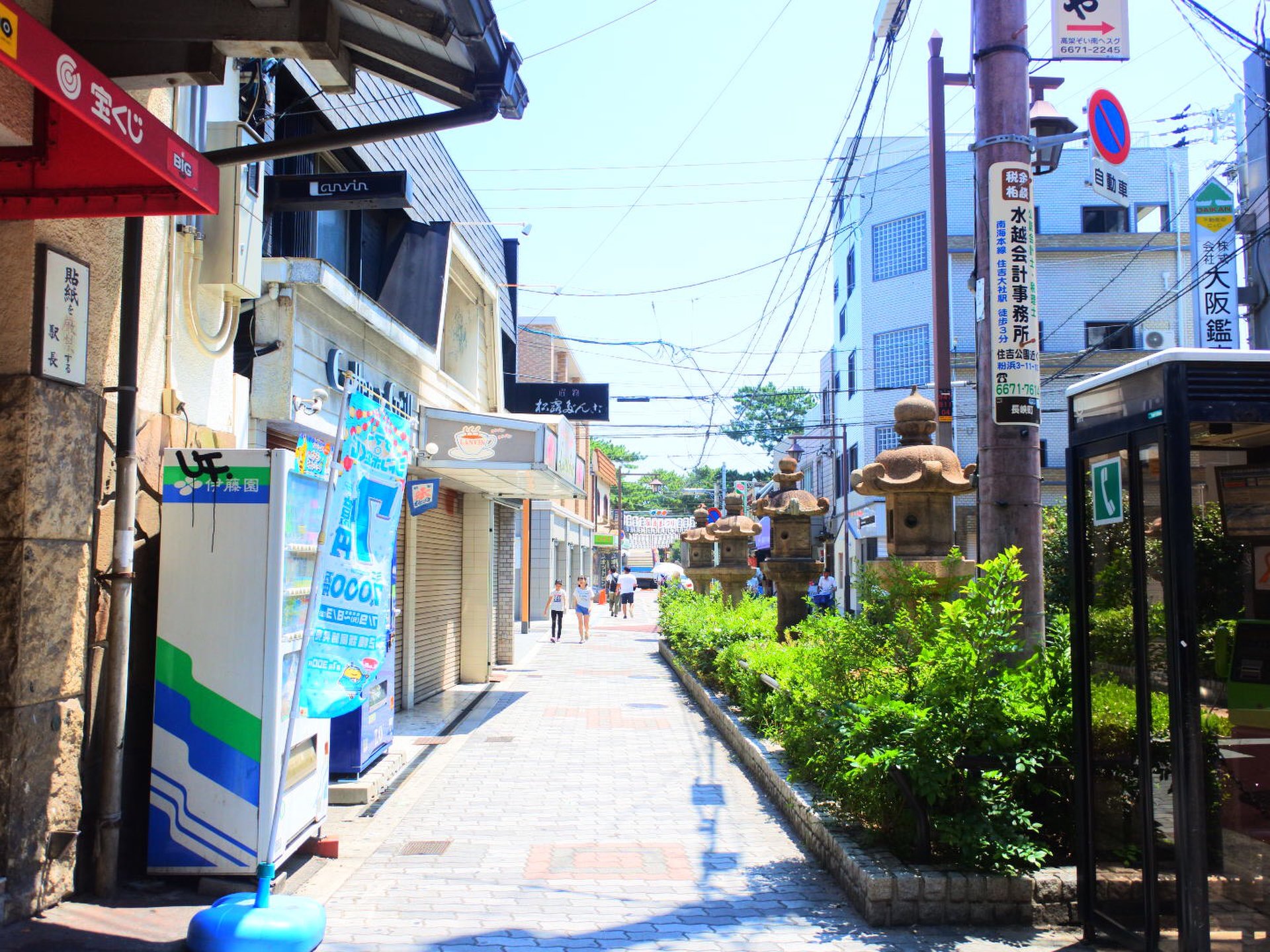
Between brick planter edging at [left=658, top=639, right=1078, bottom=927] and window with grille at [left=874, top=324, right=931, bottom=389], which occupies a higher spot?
window with grille at [left=874, top=324, right=931, bottom=389]

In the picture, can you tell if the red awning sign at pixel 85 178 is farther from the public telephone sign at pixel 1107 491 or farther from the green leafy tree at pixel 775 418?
the green leafy tree at pixel 775 418

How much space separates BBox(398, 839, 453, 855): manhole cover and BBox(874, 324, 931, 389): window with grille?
2618cm

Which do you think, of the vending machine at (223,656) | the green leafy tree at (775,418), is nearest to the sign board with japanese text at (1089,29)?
the vending machine at (223,656)

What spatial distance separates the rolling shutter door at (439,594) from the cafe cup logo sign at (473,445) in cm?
128

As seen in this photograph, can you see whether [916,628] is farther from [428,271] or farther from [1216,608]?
[428,271]

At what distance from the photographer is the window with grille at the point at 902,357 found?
1251 inches

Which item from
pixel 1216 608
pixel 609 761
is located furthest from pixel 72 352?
pixel 609 761

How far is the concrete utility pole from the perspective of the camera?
20.3 ft

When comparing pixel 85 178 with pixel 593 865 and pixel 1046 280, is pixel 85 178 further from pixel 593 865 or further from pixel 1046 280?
pixel 1046 280

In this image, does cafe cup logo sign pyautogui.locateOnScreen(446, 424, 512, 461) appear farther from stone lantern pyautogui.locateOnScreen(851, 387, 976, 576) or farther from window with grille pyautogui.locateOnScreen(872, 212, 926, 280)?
window with grille pyautogui.locateOnScreen(872, 212, 926, 280)

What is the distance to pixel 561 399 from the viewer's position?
59.2 ft

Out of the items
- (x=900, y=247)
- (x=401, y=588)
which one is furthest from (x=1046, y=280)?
(x=401, y=588)

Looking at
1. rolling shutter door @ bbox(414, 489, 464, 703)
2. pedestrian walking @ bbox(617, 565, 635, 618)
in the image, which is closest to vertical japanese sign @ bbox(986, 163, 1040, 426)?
rolling shutter door @ bbox(414, 489, 464, 703)

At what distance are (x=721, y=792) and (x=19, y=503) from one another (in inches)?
240
